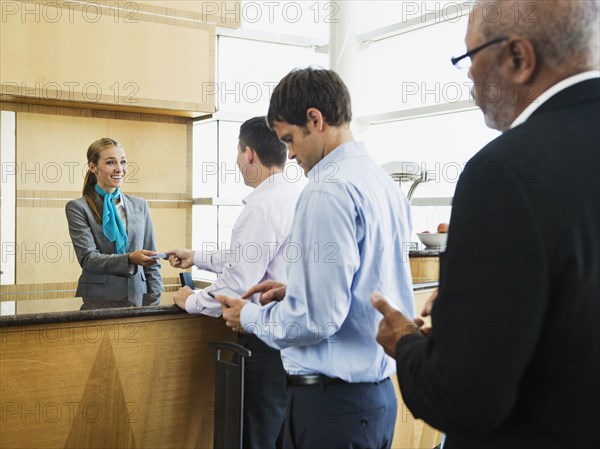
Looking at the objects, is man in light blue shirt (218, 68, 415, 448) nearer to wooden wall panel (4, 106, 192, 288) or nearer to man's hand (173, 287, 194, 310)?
man's hand (173, 287, 194, 310)

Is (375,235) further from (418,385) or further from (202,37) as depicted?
(202,37)

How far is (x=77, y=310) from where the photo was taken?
2213 mm

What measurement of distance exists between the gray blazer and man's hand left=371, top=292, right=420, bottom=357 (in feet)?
7.84

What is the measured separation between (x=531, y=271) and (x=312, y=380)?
93cm

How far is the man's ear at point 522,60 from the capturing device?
3.35ft

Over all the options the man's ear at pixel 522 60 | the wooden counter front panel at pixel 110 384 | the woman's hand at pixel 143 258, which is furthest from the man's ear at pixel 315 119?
the woman's hand at pixel 143 258

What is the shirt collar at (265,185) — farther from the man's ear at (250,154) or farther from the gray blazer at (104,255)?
the gray blazer at (104,255)

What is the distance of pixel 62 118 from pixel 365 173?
Result: 3705 mm

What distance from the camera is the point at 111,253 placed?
3.75 meters

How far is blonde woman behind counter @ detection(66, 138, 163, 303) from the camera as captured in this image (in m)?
3.57

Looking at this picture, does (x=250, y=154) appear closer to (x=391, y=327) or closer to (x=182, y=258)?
(x=182, y=258)

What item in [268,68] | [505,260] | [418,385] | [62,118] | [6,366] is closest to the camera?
[505,260]

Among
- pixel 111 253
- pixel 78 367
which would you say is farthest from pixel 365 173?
pixel 111 253

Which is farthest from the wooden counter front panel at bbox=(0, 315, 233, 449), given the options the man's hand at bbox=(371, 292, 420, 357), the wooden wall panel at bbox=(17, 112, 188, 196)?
the wooden wall panel at bbox=(17, 112, 188, 196)
